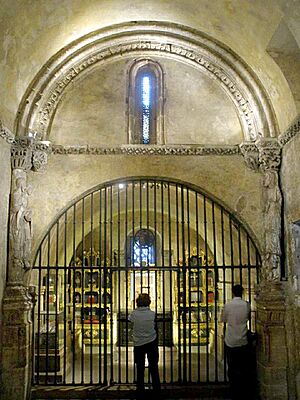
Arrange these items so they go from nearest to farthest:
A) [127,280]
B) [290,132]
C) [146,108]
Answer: [290,132]
[146,108]
[127,280]

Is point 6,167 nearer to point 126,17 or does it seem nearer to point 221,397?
point 126,17

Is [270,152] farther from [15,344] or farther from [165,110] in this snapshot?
[15,344]

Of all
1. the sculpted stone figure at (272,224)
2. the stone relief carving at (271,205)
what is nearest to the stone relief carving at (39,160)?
the stone relief carving at (271,205)

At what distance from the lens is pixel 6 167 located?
26.2 feet

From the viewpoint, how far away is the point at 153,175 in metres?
8.85

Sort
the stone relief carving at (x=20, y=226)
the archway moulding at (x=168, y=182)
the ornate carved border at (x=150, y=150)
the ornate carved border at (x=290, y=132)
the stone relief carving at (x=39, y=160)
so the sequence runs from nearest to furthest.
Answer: the ornate carved border at (x=290, y=132)
the stone relief carving at (x=20, y=226)
the stone relief carving at (x=39, y=160)
the archway moulding at (x=168, y=182)
the ornate carved border at (x=150, y=150)

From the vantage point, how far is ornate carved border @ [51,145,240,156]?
8.79m

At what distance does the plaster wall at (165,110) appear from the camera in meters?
8.99

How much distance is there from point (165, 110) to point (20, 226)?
3303 millimetres

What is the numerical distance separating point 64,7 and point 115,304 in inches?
392

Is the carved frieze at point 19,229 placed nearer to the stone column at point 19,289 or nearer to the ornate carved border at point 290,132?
the stone column at point 19,289

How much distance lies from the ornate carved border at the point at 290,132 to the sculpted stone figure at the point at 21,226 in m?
4.33

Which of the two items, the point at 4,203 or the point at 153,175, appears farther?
the point at 153,175

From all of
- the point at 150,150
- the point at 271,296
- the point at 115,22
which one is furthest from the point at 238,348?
the point at 115,22
